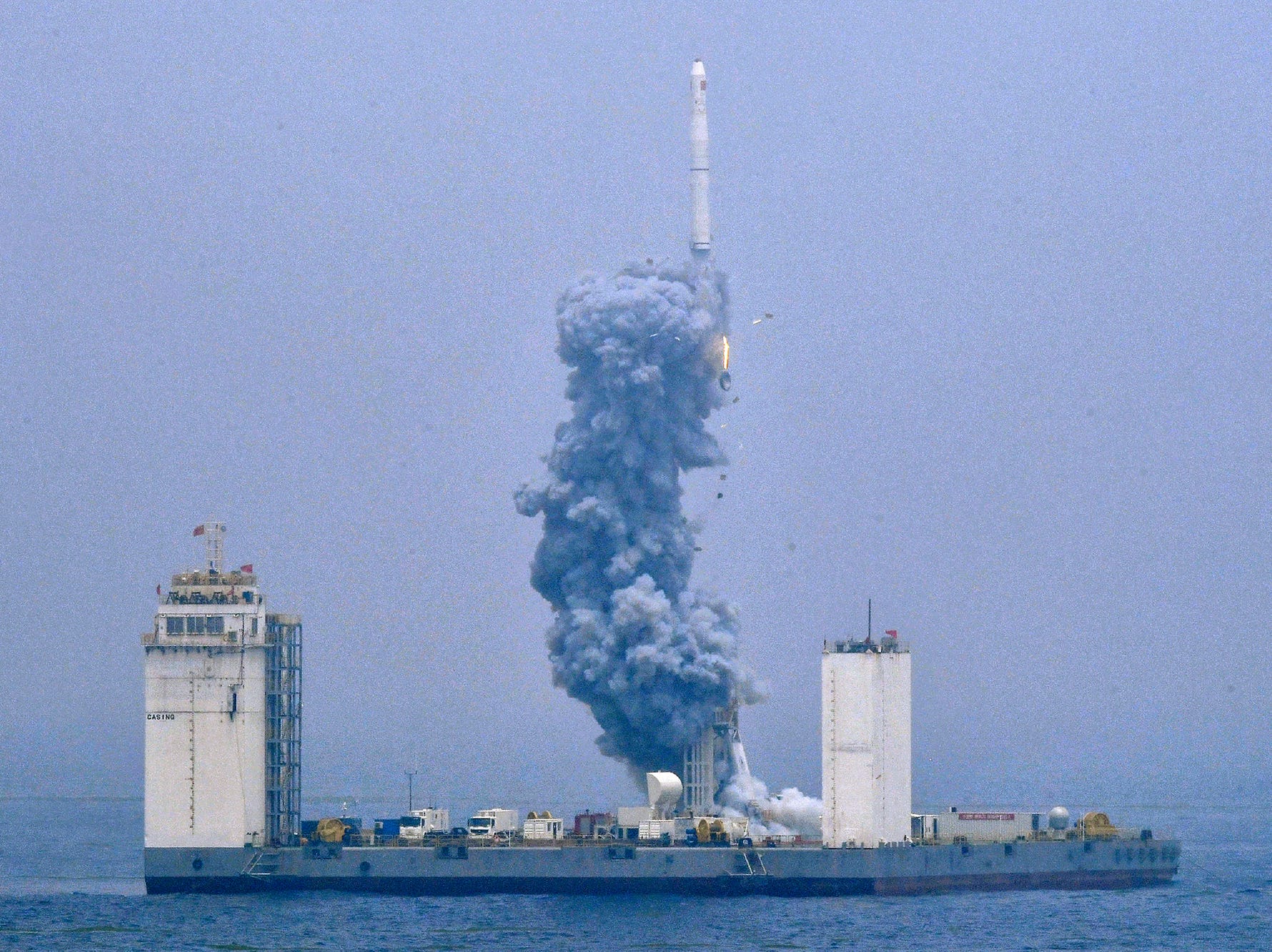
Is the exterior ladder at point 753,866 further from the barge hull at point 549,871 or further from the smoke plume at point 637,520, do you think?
the smoke plume at point 637,520

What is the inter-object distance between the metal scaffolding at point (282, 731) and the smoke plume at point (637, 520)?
1532 cm

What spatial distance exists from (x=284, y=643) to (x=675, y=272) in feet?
91.1

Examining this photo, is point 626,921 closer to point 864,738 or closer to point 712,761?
point 864,738

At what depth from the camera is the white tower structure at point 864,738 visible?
438ft

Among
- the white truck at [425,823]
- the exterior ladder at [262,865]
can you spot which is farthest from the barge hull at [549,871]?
the white truck at [425,823]

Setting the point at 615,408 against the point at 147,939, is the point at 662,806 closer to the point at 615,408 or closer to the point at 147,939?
the point at 615,408

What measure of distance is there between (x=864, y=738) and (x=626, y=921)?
15904 mm

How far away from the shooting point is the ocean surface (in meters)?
118

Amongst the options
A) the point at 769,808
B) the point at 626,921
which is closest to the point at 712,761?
the point at 769,808

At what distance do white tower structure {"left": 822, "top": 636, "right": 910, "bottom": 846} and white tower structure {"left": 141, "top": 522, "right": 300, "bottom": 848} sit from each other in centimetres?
2603

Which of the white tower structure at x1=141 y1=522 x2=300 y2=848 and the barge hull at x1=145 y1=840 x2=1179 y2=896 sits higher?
the white tower structure at x1=141 y1=522 x2=300 y2=848

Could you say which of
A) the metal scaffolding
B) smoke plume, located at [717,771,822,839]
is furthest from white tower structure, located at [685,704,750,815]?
the metal scaffolding

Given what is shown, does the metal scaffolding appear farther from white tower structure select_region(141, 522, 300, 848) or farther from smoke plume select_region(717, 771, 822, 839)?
smoke plume select_region(717, 771, 822, 839)

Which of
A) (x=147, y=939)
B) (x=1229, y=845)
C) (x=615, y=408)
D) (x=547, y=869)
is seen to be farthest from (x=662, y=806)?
(x=1229, y=845)
